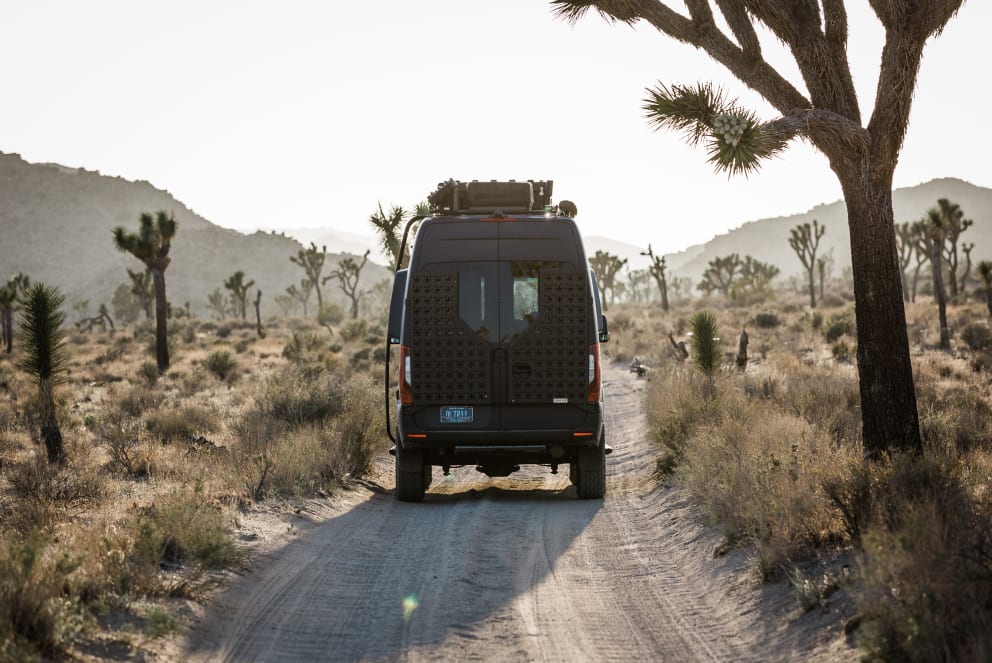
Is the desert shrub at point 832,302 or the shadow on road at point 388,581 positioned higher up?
the desert shrub at point 832,302

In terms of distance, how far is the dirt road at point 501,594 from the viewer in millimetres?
5117

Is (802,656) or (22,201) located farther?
(22,201)

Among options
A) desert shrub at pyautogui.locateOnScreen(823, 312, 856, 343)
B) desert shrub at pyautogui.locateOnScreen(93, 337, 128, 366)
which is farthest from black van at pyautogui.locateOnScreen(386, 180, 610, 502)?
desert shrub at pyautogui.locateOnScreen(93, 337, 128, 366)

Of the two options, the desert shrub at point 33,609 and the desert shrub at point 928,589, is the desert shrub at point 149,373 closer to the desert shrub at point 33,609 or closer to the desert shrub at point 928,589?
the desert shrub at point 33,609

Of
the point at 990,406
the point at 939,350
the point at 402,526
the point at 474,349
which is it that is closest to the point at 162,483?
the point at 402,526

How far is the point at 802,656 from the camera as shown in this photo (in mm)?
4820

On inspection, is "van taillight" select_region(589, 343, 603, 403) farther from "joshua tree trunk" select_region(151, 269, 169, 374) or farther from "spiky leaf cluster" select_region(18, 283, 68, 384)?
"joshua tree trunk" select_region(151, 269, 169, 374)

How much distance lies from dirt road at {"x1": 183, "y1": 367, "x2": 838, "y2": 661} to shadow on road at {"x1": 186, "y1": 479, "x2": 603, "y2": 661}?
0.01 metres

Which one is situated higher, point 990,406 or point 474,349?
point 474,349

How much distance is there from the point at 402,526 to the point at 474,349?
192 cm

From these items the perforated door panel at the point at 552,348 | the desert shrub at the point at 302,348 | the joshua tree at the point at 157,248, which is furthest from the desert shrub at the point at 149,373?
the perforated door panel at the point at 552,348

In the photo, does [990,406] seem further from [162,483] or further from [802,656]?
[162,483]

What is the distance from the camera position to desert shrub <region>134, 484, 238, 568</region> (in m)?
5.93

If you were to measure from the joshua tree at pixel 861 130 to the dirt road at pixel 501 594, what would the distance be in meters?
2.29
